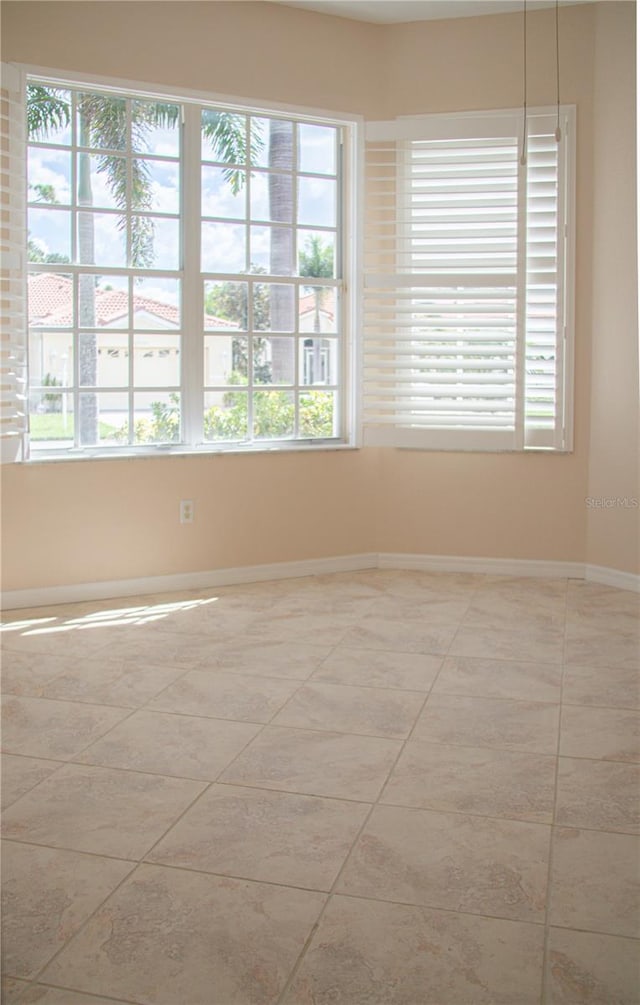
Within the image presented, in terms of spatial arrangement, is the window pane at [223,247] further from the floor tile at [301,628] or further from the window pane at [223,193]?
the floor tile at [301,628]

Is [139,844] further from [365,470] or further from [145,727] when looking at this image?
[365,470]

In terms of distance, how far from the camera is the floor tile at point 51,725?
2.96 m

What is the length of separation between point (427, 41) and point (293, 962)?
16.0 ft

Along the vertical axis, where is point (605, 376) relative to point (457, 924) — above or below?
above

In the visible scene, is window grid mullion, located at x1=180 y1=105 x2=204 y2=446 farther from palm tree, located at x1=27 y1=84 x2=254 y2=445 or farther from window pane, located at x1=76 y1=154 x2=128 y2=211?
window pane, located at x1=76 y1=154 x2=128 y2=211

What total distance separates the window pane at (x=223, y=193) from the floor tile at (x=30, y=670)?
248 cm

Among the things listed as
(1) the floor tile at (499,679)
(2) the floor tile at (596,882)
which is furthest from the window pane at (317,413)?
(2) the floor tile at (596,882)

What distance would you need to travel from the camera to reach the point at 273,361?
5.29 metres

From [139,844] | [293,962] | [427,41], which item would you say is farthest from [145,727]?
[427,41]

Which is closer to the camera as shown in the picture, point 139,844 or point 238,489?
point 139,844

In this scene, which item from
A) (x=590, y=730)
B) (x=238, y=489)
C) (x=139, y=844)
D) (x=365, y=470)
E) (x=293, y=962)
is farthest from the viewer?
(x=365, y=470)

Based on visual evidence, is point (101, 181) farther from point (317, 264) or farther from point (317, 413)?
point (317, 413)

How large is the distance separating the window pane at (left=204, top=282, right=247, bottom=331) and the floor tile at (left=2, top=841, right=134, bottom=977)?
3310 millimetres

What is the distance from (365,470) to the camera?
557 centimetres
